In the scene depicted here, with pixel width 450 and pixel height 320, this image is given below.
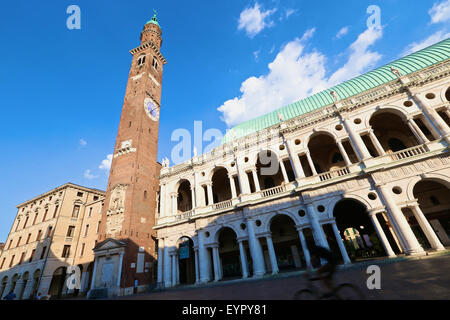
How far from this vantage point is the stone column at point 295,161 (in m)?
19.1

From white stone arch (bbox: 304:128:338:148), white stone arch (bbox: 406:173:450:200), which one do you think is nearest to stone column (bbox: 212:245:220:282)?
white stone arch (bbox: 304:128:338:148)

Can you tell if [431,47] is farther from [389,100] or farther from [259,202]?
[259,202]

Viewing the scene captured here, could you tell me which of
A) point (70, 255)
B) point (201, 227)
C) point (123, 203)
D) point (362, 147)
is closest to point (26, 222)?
point (70, 255)

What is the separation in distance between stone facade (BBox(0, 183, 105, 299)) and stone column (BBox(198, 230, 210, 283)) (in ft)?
62.9

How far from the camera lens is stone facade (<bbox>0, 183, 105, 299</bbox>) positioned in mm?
29141

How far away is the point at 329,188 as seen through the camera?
1744 cm

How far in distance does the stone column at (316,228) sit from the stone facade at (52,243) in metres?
30.3

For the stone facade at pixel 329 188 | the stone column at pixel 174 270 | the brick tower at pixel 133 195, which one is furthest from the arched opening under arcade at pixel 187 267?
the brick tower at pixel 133 195

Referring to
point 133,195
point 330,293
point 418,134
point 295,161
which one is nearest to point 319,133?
point 295,161

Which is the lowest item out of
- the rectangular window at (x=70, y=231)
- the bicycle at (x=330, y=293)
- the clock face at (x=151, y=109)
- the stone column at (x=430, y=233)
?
the bicycle at (x=330, y=293)

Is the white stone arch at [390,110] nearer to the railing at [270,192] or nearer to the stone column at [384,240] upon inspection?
the stone column at [384,240]

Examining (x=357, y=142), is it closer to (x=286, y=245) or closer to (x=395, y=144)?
(x=395, y=144)
